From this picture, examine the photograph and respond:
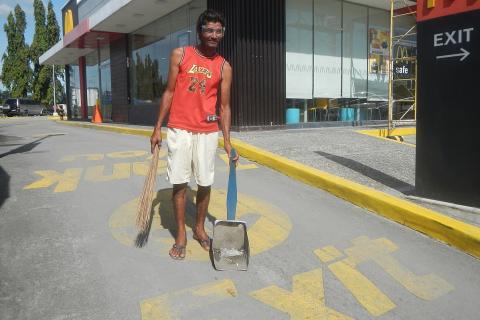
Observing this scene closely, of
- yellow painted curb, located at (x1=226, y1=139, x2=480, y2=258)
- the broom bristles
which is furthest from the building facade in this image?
the broom bristles

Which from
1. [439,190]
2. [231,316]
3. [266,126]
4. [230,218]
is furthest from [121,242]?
[266,126]

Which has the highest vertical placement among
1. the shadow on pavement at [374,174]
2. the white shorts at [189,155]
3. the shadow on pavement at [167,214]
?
the white shorts at [189,155]

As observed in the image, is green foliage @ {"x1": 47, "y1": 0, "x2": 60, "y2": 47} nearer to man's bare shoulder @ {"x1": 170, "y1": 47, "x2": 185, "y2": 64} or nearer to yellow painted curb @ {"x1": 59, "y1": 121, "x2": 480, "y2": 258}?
yellow painted curb @ {"x1": 59, "y1": 121, "x2": 480, "y2": 258}

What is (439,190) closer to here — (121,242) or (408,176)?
(408,176)

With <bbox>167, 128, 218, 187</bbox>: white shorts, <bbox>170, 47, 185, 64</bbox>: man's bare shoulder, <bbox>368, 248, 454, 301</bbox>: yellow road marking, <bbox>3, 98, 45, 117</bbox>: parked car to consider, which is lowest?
<bbox>368, 248, 454, 301</bbox>: yellow road marking

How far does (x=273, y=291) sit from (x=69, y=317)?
1311mm

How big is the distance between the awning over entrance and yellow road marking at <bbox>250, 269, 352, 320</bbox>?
38.6 feet

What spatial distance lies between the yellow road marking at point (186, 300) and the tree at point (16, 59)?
5919 centimetres

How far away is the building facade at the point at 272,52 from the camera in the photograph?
36.9 ft

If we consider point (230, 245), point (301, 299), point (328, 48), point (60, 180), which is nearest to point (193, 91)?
point (230, 245)

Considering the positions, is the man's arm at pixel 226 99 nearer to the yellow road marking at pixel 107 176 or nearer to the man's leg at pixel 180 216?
the man's leg at pixel 180 216

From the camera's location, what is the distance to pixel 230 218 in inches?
132

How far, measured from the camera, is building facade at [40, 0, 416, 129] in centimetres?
1126

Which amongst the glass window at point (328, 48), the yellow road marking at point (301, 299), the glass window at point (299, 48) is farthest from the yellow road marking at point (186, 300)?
the glass window at point (328, 48)
